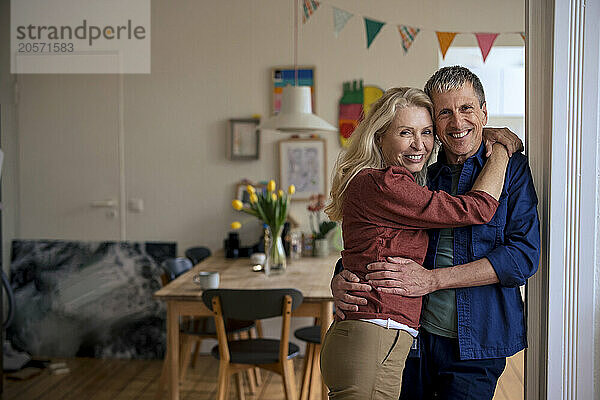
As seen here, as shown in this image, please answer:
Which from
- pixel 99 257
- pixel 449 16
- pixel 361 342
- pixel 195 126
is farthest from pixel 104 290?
pixel 361 342

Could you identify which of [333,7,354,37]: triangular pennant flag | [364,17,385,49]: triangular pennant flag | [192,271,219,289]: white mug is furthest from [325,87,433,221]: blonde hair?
[333,7,354,37]: triangular pennant flag

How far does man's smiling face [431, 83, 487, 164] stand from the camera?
5.22 ft

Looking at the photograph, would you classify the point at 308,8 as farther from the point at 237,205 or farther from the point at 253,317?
the point at 253,317

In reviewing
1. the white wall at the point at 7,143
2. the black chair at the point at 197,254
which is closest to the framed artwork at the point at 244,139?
the black chair at the point at 197,254

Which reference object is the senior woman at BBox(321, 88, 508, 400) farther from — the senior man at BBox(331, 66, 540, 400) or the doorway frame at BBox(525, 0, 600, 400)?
the doorway frame at BBox(525, 0, 600, 400)

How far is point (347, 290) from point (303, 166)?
2.99m

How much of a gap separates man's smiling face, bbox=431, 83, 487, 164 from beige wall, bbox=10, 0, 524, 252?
2960mm

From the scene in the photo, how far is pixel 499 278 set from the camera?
1507 millimetres

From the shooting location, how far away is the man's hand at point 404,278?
1.56 m

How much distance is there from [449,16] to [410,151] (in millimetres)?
3091

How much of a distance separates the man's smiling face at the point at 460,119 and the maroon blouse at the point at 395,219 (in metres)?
0.13

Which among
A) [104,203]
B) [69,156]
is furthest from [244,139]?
[69,156]

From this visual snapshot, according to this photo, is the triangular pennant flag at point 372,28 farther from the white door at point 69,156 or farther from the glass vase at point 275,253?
the white door at point 69,156

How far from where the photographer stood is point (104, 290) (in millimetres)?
4676
